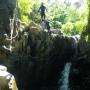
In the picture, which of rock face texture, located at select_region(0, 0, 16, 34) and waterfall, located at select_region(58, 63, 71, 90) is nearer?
waterfall, located at select_region(58, 63, 71, 90)

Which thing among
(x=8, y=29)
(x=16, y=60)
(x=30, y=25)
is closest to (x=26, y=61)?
(x=16, y=60)

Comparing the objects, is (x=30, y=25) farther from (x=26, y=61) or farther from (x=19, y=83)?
(x=19, y=83)

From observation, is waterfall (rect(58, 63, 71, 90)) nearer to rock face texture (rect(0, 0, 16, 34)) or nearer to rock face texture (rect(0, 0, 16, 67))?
rock face texture (rect(0, 0, 16, 67))

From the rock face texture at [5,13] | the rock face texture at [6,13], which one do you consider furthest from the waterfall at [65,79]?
the rock face texture at [5,13]

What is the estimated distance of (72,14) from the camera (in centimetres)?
5972

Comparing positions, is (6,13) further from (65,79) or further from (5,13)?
(65,79)

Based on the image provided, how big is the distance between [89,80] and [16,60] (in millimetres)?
7096

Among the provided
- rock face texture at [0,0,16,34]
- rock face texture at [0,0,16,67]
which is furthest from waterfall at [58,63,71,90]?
rock face texture at [0,0,16,34]

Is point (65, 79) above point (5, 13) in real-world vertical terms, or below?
below

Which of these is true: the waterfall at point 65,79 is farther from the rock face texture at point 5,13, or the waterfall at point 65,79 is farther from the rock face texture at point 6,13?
the rock face texture at point 5,13

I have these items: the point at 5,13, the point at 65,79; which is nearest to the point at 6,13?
the point at 5,13

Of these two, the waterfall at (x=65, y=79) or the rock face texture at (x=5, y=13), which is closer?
the waterfall at (x=65, y=79)

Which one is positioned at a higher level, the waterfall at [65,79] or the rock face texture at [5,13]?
the rock face texture at [5,13]

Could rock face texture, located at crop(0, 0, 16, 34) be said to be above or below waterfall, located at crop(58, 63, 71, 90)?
above
